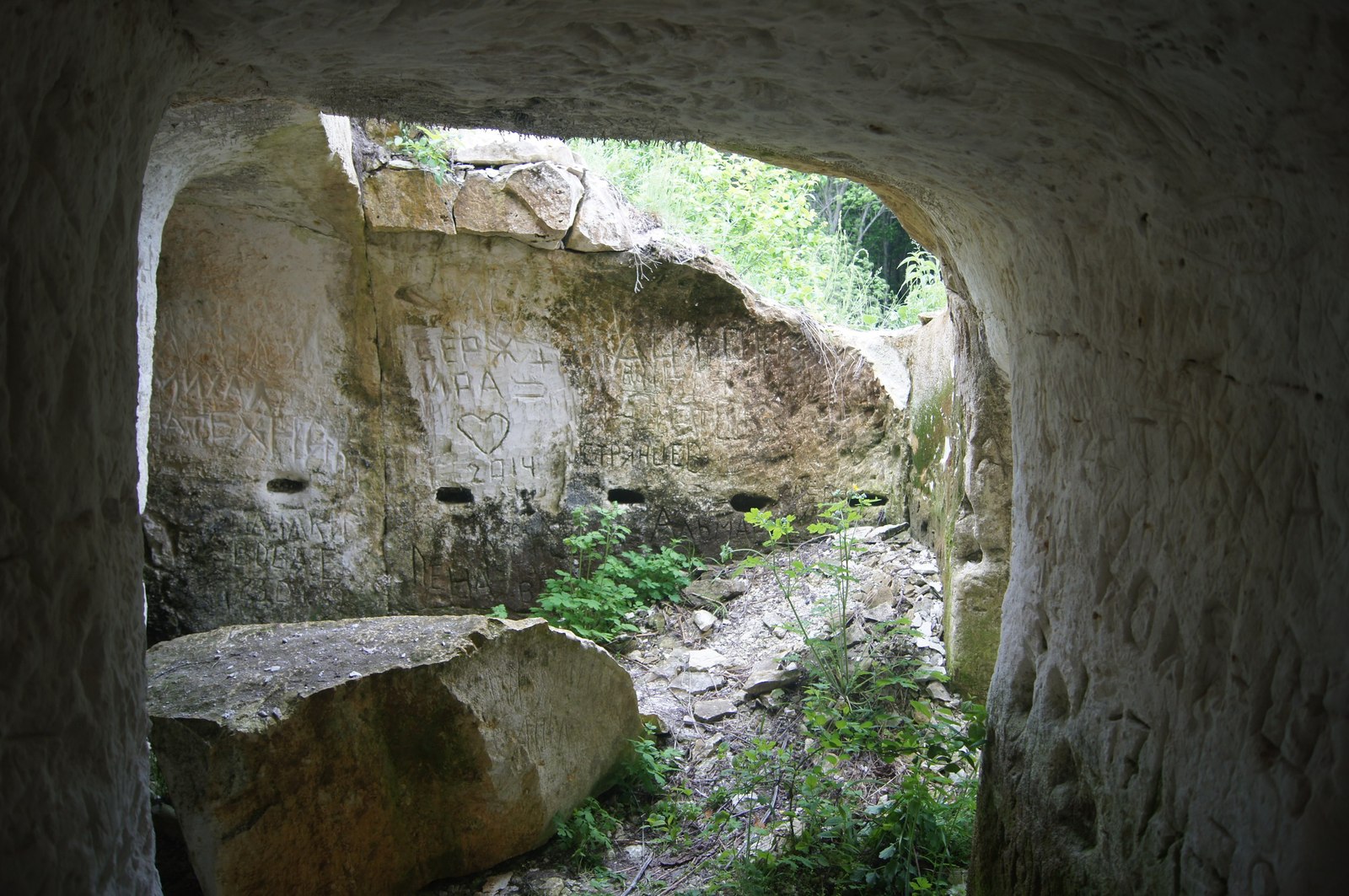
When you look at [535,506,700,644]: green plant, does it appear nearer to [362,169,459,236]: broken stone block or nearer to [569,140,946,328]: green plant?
[362,169,459,236]: broken stone block

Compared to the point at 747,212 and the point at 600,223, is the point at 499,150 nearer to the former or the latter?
the point at 600,223

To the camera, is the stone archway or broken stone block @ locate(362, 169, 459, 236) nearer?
the stone archway

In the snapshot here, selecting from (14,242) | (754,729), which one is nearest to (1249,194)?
(14,242)

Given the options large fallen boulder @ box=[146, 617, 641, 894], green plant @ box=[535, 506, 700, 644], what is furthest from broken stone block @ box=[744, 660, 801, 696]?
large fallen boulder @ box=[146, 617, 641, 894]

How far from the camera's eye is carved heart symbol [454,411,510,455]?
5812 millimetres

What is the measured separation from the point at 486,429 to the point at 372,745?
2981 millimetres

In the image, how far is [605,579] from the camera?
546 centimetres

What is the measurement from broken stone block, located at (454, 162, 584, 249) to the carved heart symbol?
1079 mm

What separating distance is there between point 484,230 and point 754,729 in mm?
3086

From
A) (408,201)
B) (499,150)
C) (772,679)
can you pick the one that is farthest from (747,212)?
(772,679)

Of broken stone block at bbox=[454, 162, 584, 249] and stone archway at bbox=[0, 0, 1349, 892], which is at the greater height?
broken stone block at bbox=[454, 162, 584, 249]

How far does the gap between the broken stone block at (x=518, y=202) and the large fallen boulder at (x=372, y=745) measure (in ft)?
8.63

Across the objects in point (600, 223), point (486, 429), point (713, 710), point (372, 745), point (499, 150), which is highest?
point (499, 150)

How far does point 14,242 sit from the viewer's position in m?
1.06
